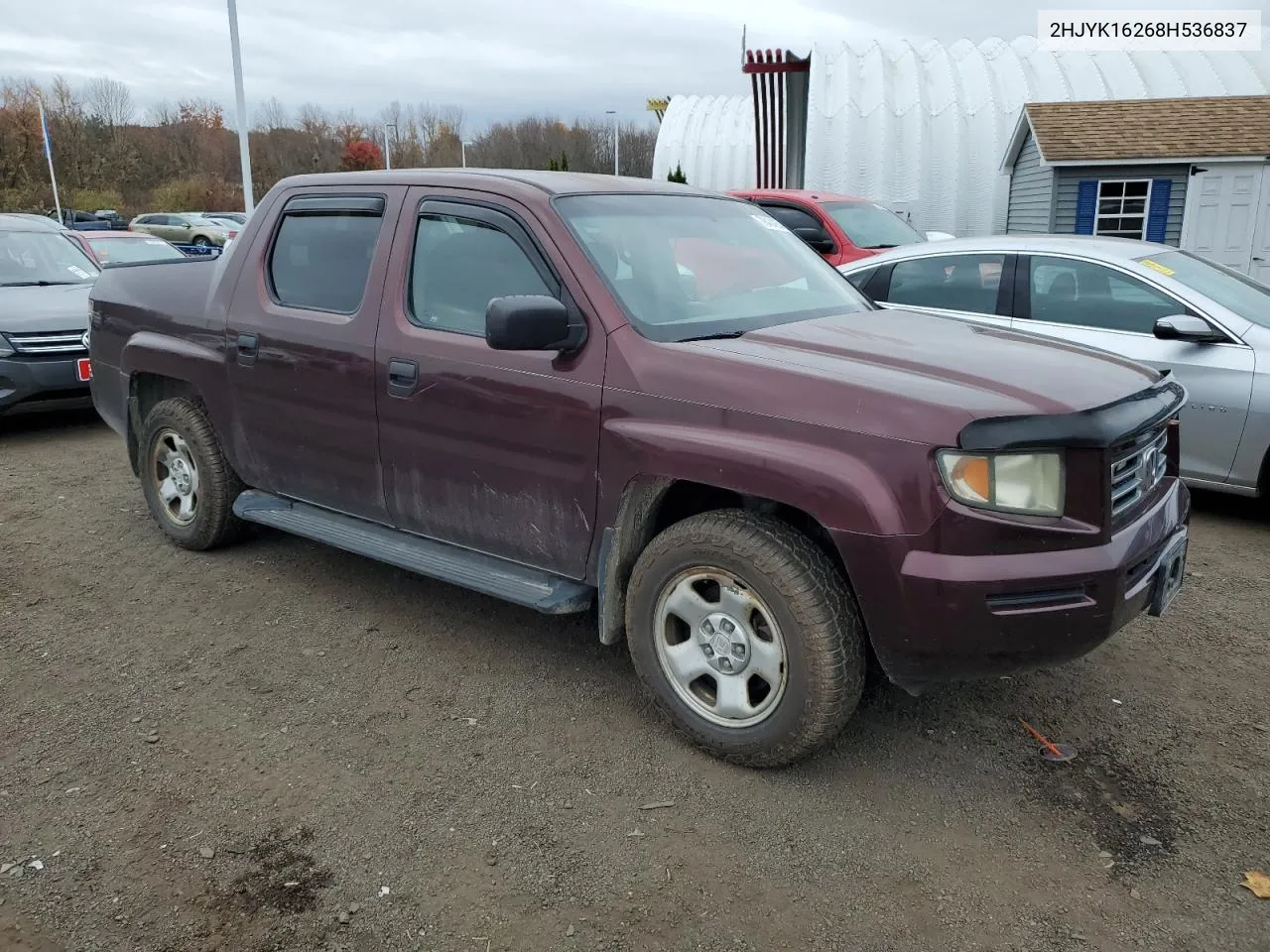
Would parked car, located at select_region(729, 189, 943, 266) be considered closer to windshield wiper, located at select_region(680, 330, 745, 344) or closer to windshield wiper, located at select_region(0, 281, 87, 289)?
windshield wiper, located at select_region(0, 281, 87, 289)

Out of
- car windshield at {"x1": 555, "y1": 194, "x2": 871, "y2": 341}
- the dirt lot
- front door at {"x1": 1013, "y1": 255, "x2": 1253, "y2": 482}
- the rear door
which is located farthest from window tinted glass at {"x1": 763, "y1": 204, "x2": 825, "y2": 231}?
the dirt lot

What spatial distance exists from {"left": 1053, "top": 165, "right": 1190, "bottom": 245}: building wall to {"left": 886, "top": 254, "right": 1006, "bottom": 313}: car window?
1256 centimetres

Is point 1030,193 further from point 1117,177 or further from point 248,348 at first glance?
point 248,348

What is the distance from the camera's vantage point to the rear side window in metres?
4.24

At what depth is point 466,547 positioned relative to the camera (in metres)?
3.98

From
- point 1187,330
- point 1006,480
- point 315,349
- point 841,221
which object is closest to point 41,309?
point 315,349

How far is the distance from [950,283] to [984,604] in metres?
4.26

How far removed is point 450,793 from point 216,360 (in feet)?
8.61

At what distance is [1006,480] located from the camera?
2.84 metres

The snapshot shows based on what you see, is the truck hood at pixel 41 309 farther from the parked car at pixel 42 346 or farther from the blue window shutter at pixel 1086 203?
the blue window shutter at pixel 1086 203

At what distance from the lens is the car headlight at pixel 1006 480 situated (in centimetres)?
281

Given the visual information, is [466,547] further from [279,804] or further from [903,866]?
[903,866]

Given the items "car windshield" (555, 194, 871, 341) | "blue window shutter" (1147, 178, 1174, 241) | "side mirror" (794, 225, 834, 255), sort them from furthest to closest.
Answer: "blue window shutter" (1147, 178, 1174, 241) < "side mirror" (794, 225, 834, 255) < "car windshield" (555, 194, 871, 341)

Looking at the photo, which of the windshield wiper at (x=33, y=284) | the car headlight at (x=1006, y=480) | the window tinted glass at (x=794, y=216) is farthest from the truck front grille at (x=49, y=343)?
the car headlight at (x=1006, y=480)
